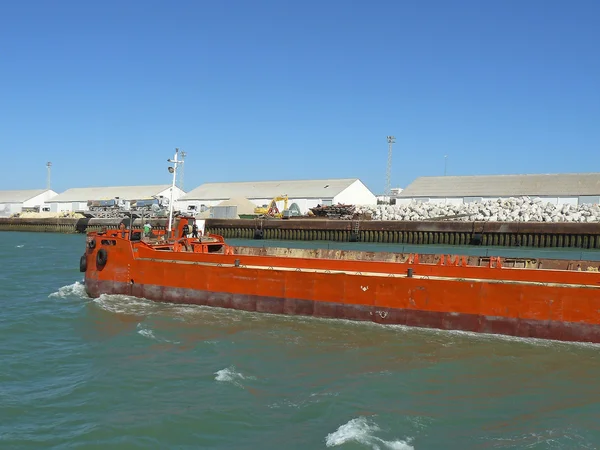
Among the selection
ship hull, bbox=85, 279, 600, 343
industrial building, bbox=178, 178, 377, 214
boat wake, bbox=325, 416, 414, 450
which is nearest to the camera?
boat wake, bbox=325, 416, 414, 450

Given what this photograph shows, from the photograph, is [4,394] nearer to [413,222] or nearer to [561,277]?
[561,277]

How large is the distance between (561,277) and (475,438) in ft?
21.2

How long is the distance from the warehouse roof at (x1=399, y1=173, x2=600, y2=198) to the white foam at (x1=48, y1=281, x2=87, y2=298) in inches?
1843

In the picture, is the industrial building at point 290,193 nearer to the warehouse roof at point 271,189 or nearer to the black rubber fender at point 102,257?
the warehouse roof at point 271,189

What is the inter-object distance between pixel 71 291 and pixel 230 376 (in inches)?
477

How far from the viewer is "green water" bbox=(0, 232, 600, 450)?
8.21 metres

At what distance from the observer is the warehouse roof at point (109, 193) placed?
80.5 m

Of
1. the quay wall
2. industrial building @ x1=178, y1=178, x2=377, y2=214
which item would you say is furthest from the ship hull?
industrial building @ x1=178, y1=178, x2=377, y2=214

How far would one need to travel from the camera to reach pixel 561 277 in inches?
511

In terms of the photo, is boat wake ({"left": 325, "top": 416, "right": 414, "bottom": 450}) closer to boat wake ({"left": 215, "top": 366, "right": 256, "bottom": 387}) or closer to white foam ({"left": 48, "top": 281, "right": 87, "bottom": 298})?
boat wake ({"left": 215, "top": 366, "right": 256, "bottom": 387})

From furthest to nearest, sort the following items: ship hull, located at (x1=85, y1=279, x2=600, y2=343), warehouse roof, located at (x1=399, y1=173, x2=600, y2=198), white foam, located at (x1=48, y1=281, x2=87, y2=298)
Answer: warehouse roof, located at (x1=399, y1=173, x2=600, y2=198)
white foam, located at (x1=48, y1=281, x2=87, y2=298)
ship hull, located at (x1=85, y1=279, x2=600, y2=343)

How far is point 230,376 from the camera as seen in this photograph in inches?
417

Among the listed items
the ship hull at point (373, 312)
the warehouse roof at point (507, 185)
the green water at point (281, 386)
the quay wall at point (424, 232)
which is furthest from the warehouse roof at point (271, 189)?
the green water at point (281, 386)

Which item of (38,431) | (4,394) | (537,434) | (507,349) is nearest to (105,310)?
(4,394)
